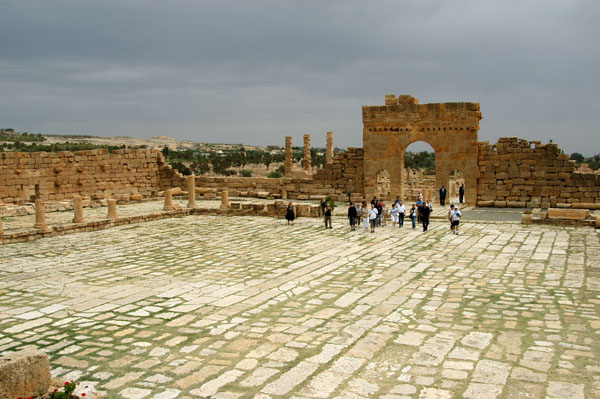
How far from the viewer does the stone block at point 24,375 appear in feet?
15.3

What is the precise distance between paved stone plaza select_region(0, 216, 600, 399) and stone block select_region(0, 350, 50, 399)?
0.64 meters

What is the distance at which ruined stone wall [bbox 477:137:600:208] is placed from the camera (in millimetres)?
20906

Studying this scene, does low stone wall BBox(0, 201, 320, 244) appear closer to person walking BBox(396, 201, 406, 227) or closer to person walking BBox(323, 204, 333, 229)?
person walking BBox(323, 204, 333, 229)

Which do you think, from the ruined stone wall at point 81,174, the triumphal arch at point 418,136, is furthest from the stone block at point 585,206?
the ruined stone wall at point 81,174

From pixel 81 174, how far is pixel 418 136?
48.8 ft

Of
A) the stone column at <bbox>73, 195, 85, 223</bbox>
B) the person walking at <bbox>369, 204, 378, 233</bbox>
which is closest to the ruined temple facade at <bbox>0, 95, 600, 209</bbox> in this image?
the stone column at <bbox>73, 195, 85, 223</bbox>

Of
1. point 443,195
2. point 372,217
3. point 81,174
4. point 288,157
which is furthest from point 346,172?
point 288,157

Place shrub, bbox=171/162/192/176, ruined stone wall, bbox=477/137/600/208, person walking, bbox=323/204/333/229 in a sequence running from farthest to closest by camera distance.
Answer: shrub, bbox=171/162/192/176
ruined stone wall, bbox=477/137/600/208
person walking, bbox=323/204/333/229

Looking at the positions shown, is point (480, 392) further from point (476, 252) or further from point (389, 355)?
point (476, 252)

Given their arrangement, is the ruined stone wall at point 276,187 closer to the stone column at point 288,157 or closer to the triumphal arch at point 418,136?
the triumphal arch at point 418,136

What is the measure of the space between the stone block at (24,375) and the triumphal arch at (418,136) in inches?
768

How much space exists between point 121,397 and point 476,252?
29.7ft

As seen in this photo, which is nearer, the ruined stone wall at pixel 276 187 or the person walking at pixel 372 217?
the person walking at pixel 372 217

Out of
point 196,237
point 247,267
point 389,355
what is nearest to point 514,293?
point 389,355
